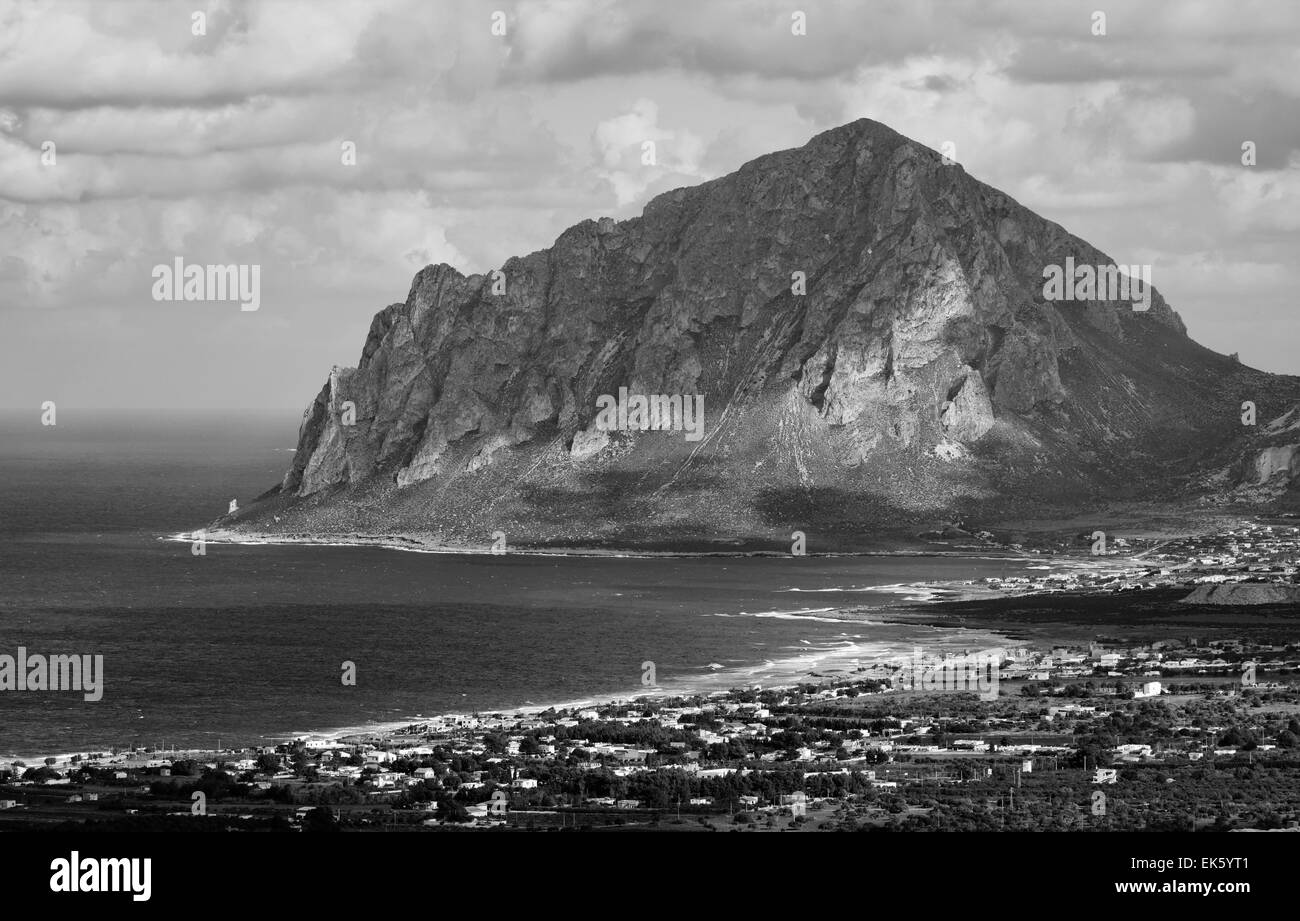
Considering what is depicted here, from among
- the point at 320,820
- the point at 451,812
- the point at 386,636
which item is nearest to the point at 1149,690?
the point at 451,812

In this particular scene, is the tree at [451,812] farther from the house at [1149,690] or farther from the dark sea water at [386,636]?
the house at [1149,690]

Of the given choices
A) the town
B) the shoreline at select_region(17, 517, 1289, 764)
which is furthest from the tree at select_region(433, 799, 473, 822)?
the shoreline at select_region(17, 517, 1289, 764)

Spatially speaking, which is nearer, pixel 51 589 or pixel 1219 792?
pixel 1219 792

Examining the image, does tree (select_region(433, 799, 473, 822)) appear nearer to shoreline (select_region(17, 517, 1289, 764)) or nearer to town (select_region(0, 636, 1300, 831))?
town (select_region(0, 636, 1300, 831))

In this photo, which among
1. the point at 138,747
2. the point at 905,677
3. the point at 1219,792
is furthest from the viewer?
the point at 905,677

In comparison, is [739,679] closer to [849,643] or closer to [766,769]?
[849,643]

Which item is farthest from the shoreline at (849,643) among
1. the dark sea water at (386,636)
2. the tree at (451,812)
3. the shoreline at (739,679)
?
the tree at (451,812)
